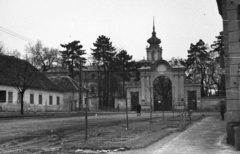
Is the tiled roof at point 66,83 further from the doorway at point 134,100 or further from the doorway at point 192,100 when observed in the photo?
the doorway at point 192,100

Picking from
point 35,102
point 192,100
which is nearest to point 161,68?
point 192,100

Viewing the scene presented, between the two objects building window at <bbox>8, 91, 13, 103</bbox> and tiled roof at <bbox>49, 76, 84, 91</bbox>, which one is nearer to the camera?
building window at <bbox>8, 91, 13, 103</bbox>

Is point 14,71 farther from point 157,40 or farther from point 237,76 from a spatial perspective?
point 157,40

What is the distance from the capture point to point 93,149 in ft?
38.1

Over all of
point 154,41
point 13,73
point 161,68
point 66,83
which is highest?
point 154,41

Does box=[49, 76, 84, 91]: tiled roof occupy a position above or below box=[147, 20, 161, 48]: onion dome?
below

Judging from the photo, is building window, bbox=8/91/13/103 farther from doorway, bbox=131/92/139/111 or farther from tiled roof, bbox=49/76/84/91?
doorway, bbox=131/92/139/111

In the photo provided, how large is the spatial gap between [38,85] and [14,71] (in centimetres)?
1113

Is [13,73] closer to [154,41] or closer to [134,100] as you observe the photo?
[134,100]

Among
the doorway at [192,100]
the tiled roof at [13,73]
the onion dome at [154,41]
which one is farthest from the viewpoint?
the onion dome at [154,41]

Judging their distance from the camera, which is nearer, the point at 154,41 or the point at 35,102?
the point at 35,102

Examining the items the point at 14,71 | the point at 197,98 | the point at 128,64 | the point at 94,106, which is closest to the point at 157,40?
the point at 128,64

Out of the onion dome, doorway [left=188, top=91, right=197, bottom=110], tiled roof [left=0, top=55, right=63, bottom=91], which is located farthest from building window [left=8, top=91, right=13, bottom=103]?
the onion dome

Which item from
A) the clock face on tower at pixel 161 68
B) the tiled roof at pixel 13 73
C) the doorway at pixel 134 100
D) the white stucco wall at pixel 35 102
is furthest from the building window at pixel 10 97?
the clock face on tower at pixel 161 68
